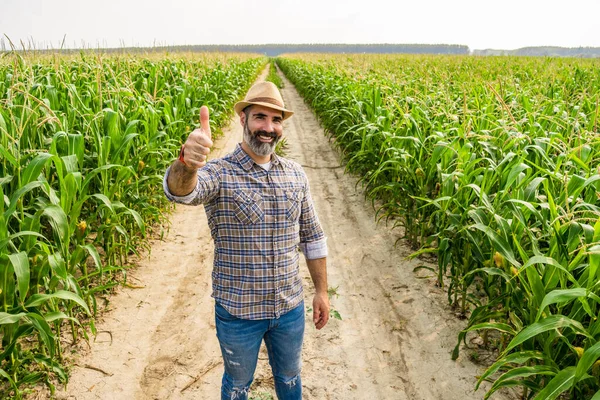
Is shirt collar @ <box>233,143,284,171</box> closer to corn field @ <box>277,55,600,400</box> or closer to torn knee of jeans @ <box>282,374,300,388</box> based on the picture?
torn knee of jeans @ <box>282,374,300,388</box>

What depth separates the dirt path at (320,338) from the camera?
258 cm

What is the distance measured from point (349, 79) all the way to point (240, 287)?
27.1 feet

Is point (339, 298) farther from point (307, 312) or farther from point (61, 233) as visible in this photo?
point (61, 233)

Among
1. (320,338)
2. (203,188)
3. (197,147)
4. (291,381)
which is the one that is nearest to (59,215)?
(203,188)

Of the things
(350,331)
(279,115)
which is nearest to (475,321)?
(350,331)

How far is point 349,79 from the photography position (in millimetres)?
9398

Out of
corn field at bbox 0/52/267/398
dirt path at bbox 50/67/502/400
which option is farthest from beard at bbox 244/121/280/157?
dirt path at bbox 50/67/502/400

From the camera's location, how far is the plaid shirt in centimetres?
178

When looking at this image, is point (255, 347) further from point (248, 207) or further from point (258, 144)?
Answer: point (258, 144)

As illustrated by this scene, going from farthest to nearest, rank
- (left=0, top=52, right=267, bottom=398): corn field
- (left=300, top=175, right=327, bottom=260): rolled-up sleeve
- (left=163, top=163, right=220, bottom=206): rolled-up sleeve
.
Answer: (left=0, top=52, right=267, bottom=398): corn field, (left=300, top=175, right=327, bottom=260): rolled-up sleeve, (left=163, top=163, right=220, bottom=206): rolled-up sleeve

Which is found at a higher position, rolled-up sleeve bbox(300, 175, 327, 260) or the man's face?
the man's face

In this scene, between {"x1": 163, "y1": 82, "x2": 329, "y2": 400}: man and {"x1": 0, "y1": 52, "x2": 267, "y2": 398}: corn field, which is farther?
{"x1": 0, "y1": 52, "x2": 267, "y2": 398}: corn field

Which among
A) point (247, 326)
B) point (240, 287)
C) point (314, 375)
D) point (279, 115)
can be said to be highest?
point (279, 115)

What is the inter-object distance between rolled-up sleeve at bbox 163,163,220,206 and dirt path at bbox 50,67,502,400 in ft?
4.62
